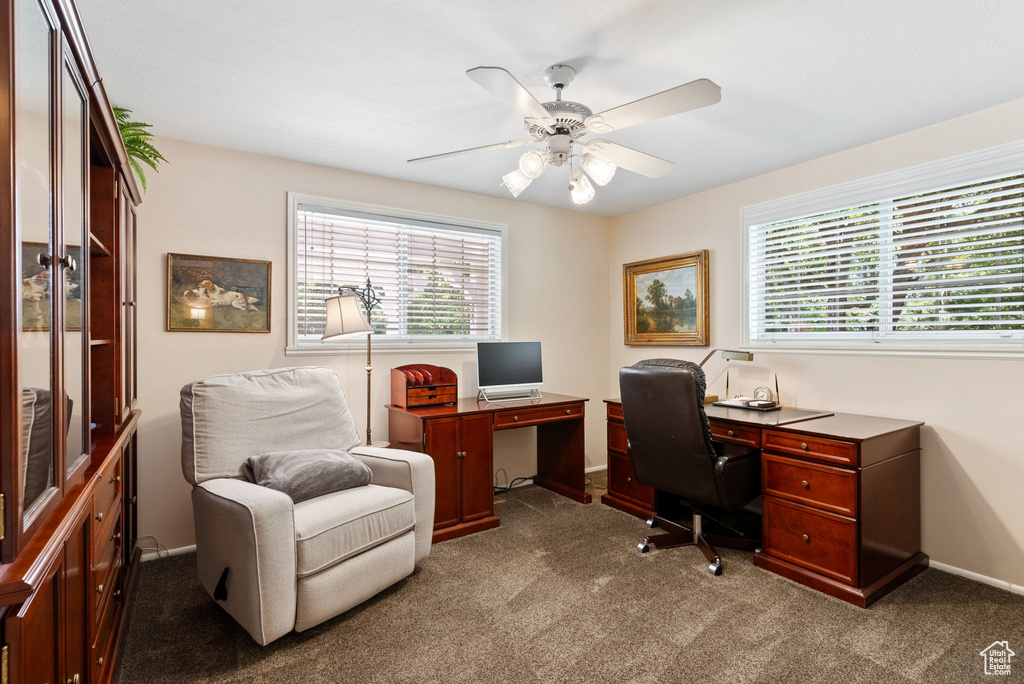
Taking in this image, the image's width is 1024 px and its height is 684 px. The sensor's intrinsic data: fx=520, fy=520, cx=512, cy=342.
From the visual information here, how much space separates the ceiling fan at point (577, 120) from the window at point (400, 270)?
160 cm

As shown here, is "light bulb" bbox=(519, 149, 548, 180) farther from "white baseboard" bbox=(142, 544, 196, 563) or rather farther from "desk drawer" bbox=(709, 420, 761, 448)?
"white baseboard" bbox=(142, 544, 196, 563)

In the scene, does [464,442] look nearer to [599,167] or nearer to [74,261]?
[599,167]

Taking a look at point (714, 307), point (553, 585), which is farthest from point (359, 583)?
point (714, 307)

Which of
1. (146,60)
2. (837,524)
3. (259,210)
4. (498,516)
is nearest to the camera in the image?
(146,60)

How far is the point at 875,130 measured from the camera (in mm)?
2820

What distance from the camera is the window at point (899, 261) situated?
256 centimetres

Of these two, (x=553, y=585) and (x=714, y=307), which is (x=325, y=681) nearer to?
(x=553, y=585)

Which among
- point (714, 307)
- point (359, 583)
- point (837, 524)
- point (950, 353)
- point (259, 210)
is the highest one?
point (259, 210)

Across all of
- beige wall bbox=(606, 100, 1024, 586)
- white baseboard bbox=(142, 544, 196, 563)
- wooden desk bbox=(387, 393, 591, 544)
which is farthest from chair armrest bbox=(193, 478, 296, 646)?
beige wall bbox=(606, 100, 1024, 586)

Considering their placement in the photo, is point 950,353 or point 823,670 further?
point 950,353

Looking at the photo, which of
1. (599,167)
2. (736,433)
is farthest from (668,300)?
(599,167)

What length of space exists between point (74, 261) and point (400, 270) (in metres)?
2.49

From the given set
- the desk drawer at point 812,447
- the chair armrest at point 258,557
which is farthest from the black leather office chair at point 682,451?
the chair armrest at point 258,557

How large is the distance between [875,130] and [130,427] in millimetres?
3926
